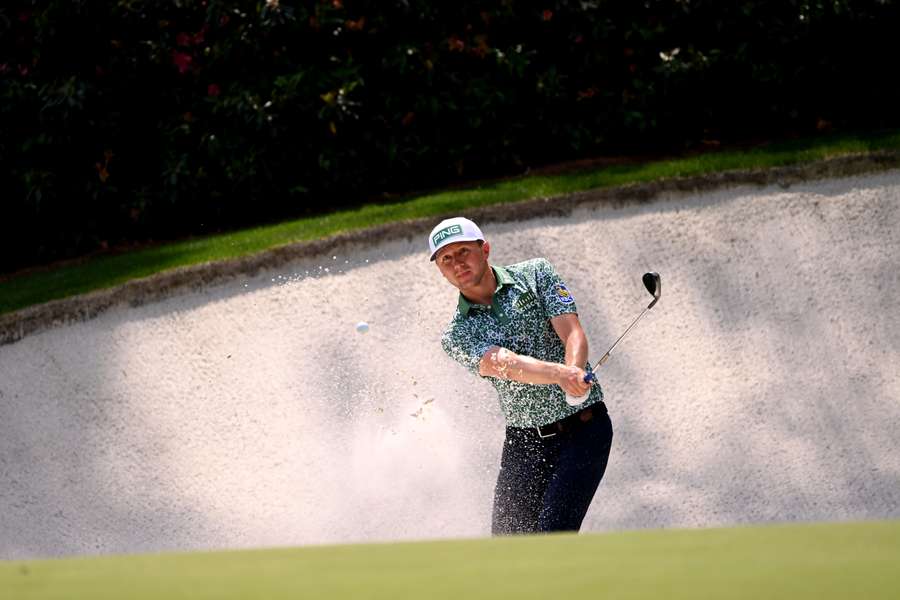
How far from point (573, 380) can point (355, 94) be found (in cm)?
582

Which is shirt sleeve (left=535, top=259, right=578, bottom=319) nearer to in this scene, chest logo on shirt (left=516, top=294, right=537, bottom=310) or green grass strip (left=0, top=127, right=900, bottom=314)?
chest logo on shirt (left=516, top=294, right=537, bottom=310)

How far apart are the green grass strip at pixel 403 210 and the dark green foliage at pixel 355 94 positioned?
23.5 inches

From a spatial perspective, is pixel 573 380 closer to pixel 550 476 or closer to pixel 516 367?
pixel 516 367

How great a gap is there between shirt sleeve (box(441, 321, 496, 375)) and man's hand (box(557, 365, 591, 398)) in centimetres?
32

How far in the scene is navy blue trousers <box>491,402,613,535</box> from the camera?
380cm

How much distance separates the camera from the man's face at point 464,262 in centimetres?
383

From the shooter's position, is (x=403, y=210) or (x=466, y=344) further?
(x=403, y=210)

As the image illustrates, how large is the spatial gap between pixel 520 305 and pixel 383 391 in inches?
127

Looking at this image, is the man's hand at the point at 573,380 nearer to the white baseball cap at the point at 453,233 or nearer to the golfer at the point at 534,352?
the golfer at the point at 534,352

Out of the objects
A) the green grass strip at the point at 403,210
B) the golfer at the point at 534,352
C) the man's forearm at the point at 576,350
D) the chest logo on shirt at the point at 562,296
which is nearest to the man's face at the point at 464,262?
the golfer at the point at 534,352

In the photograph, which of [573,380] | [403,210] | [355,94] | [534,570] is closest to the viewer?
[534,570]

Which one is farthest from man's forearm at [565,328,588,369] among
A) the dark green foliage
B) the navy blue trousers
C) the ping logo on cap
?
the dark green foliage

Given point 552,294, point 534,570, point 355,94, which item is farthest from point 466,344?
point 355,94

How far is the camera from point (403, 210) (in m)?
8.23
